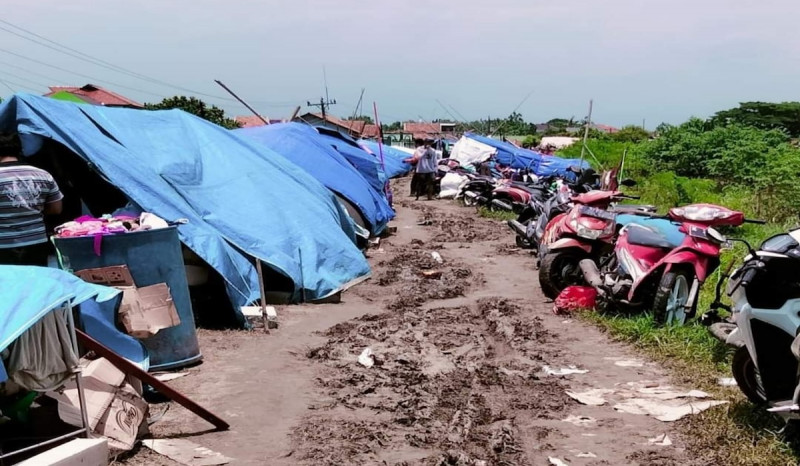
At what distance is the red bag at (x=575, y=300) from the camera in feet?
24.0

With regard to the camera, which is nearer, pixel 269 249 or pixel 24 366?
pixel 24 366

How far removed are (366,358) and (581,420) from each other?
1.94 meters

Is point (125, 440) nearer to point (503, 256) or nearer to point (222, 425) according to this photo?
point (222, 425)

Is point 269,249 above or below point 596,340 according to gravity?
above

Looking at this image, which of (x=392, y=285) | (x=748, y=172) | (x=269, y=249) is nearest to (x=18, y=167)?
(x=269, y=249)

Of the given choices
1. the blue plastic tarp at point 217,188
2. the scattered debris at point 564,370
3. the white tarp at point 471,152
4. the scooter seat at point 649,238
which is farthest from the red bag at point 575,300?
the white tarp at point 471,152

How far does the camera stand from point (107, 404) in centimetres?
397

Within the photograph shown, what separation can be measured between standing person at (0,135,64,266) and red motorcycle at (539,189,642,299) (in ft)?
16.6

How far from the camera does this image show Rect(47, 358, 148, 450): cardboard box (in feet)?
12.7

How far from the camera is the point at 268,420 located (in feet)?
14.8

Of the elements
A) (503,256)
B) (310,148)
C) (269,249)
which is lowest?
(503,256)

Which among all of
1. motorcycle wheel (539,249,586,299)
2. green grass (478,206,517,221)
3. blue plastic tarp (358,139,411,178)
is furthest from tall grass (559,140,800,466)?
blue plastic tarp (358,139,411,178)

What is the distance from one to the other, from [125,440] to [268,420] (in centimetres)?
93

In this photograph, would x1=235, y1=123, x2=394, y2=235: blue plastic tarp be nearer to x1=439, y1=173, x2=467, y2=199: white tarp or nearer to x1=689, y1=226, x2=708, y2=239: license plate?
x1=689, y1=226, x2=708, y2=239: license plate
